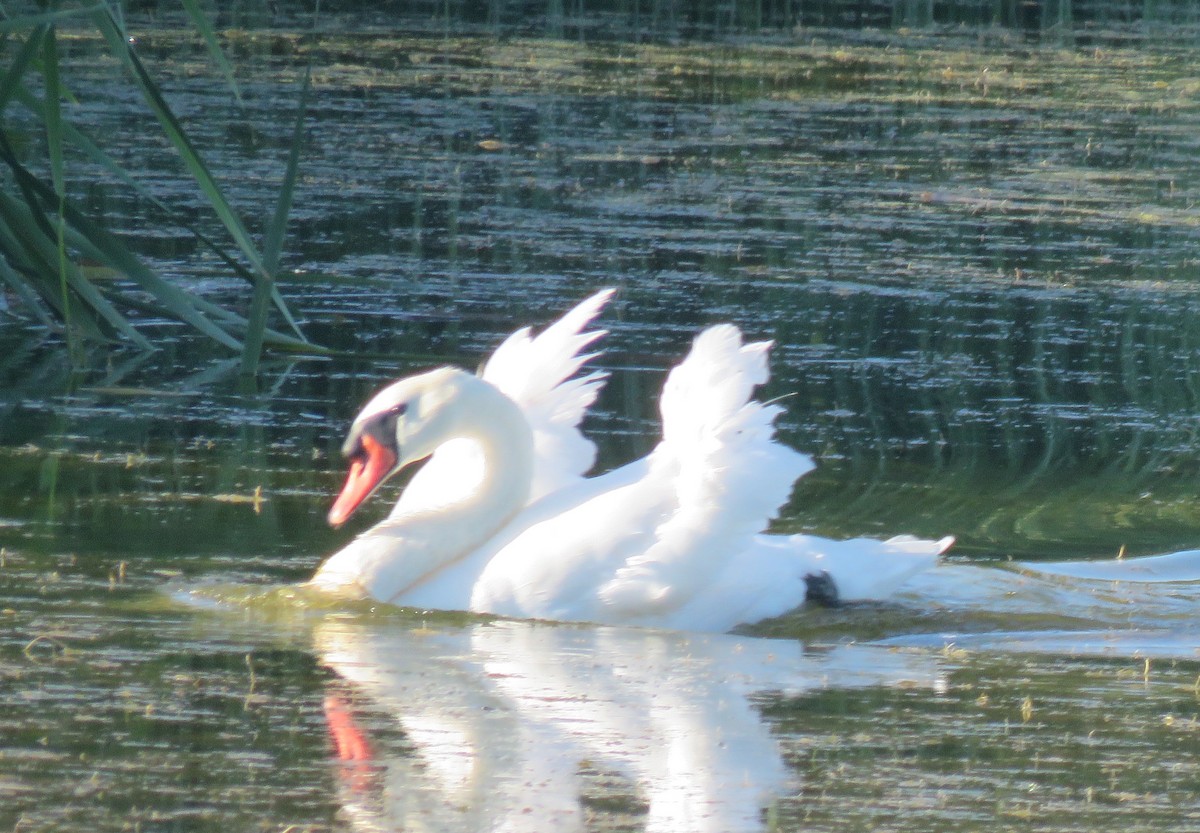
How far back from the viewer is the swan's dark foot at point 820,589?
6.39m

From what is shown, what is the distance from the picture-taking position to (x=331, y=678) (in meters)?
5.36

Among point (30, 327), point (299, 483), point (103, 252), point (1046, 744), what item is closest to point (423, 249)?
point (30, 327)

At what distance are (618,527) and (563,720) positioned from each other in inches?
50.7

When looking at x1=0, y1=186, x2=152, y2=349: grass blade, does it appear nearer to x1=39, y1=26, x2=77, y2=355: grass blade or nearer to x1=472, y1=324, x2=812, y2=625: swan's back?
x1=39, y1=26, x2=77, y2=355: grass blade

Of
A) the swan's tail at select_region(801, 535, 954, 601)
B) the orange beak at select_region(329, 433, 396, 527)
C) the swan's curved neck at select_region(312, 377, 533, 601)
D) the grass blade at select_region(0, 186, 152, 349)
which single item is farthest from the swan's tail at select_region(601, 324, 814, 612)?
the grass blade at select_region(0, 186, 152, 349)

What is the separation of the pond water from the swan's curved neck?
0.12 m

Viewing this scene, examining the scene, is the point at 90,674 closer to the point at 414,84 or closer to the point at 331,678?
the point at 331,678

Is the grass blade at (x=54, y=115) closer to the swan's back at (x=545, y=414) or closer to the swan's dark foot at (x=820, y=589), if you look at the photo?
the swan's back at (x=545, y=414)

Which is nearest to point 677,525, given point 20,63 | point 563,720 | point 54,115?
point 563,720

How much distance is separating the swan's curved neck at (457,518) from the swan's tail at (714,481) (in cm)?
59

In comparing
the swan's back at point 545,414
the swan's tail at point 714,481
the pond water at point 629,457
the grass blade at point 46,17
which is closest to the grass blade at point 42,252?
the pond water at point 629,457

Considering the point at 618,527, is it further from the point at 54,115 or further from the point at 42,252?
the point at 42,252

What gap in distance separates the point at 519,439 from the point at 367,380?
2.33 meters

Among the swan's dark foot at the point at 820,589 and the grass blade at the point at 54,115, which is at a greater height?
the grass blade at the point at 54,115
